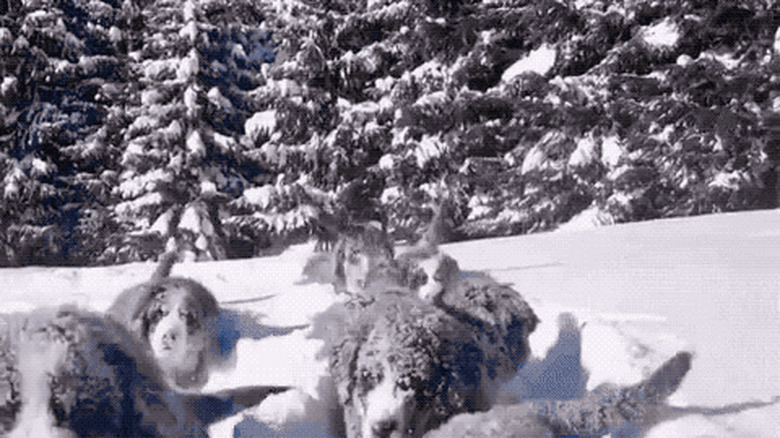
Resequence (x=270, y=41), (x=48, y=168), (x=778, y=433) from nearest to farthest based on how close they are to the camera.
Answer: (x=778, y=433) < (x=48, y=168) < (x=270, y=41)

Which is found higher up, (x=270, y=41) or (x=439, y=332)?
(x=270, y=41)

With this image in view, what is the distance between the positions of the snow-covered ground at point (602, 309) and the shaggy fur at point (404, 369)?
0.46ft

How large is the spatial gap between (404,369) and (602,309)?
977mm

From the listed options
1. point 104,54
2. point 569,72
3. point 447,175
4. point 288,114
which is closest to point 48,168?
point 104,54

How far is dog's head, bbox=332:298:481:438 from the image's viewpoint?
1.37 meters

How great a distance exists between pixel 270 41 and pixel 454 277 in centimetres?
1341

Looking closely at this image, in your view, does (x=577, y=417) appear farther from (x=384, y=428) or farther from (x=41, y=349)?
(x=41, y=349)

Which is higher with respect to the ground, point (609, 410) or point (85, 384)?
point (85, 384)

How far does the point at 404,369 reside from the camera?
4.63ft

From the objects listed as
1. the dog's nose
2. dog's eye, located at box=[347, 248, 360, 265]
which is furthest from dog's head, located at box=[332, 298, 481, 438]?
dog's eye, located at box=[347, 248, 360, 265]

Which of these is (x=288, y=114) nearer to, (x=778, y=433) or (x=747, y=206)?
(x=747, y=206)

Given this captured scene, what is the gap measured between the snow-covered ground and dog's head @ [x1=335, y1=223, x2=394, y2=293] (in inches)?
3.4

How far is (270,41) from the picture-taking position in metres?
14.3

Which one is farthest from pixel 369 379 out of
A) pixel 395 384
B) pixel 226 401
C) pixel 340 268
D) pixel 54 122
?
pixel 54 122
